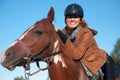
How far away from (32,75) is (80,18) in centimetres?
224

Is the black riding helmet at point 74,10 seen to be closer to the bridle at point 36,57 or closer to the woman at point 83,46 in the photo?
the woman at point 83,46

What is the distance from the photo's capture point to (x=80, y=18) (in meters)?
8.12

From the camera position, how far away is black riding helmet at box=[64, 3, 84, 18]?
8065 mm

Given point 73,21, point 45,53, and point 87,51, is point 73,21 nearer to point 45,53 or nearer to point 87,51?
point 87,51

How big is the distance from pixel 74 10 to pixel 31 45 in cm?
194

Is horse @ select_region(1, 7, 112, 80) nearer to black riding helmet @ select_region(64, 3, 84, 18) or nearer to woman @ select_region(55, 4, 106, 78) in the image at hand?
woman @ select_region(55, 4, 106, 78)

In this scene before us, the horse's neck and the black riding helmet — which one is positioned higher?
the black riding helmet

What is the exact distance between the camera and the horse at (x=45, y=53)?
21.7 feet

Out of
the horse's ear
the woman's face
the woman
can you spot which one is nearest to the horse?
the horse's ear

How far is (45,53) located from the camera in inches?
270

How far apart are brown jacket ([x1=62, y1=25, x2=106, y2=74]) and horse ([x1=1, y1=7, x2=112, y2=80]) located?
0.52 ft

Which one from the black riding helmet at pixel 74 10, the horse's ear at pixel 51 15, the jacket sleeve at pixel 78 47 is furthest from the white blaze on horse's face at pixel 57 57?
the black riding helmet at pixel 74 10

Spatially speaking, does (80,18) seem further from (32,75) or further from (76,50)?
(32,75)

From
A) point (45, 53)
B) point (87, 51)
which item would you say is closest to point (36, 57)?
point (45, 53)
